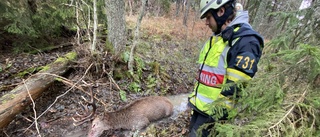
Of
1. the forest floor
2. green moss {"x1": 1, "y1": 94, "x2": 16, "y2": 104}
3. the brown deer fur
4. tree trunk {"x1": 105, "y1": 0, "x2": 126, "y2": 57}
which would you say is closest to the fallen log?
green moss {"x1": 1, "y1": 94, "x2": 16, "y2": 104}

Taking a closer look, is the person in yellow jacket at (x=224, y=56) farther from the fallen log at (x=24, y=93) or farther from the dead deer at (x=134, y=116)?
the fallen log at (x=24, y=93)

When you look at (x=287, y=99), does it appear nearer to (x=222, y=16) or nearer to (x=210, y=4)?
(x=222, y=16)

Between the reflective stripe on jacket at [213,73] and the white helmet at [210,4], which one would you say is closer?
the reflective stripe on jacket at [213,73]

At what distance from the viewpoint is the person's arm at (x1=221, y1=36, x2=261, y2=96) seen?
2043 mm

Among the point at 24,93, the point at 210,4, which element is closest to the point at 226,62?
the point at 210,4

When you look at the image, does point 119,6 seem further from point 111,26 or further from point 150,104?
point 150,104

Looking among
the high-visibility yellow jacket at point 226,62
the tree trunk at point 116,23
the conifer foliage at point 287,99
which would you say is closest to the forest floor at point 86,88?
the tree trunk at point 116,23

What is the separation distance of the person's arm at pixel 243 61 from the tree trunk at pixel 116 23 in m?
4.76

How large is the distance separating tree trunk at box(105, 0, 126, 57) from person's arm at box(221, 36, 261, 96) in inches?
187

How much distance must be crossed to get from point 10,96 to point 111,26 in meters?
3.46

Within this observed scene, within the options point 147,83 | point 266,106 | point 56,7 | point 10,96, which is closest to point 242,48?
point 266,106

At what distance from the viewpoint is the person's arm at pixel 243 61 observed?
204 centimetres

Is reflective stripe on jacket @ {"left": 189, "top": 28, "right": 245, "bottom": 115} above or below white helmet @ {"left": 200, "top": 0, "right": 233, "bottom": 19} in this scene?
below

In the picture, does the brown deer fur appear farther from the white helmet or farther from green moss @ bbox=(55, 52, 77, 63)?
the white helmet
